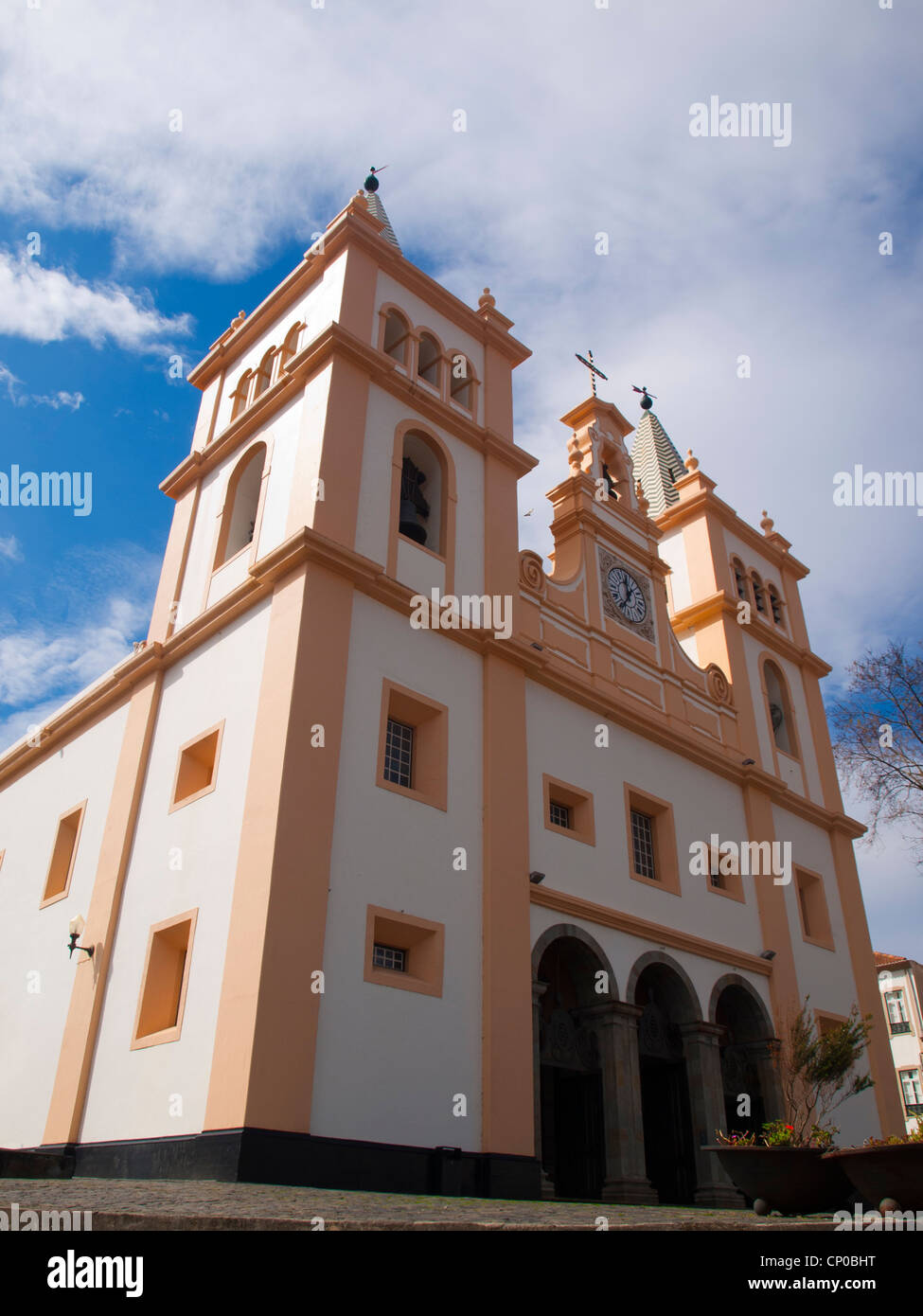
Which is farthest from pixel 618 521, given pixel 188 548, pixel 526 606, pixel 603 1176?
Result: pixel 603 1176

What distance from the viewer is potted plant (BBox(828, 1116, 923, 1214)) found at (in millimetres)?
6328

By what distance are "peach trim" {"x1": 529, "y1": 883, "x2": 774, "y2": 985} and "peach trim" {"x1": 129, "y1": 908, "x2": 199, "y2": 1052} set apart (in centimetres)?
511

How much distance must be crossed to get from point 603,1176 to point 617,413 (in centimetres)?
1686

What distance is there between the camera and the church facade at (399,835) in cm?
1254

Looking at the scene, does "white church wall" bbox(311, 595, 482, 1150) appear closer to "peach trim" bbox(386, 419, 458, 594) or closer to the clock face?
"peach trim" bbox(386, 419, 458, 594)

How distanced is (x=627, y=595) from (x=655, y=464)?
9.50m

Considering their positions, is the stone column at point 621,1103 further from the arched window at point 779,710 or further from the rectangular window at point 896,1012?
the rectangular window at point 896,1012

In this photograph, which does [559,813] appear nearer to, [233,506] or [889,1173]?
[233,506]

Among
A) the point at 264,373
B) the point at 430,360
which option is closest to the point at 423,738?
the point at 430,360

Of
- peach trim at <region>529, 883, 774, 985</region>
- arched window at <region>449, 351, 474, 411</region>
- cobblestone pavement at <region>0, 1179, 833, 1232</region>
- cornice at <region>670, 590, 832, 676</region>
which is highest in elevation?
arched window at <region>449, 351, 474, 411</region>

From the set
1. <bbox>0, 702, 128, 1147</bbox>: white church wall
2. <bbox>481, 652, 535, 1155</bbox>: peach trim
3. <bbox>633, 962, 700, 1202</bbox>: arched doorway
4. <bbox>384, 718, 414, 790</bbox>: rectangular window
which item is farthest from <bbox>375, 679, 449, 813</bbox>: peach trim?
<bbox>0, 702, 128, 1147</bbox>: white church wall

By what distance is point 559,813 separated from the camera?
17609 mm

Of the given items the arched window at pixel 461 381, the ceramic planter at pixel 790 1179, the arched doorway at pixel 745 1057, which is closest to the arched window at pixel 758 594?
the arched window at pixel 461 381
